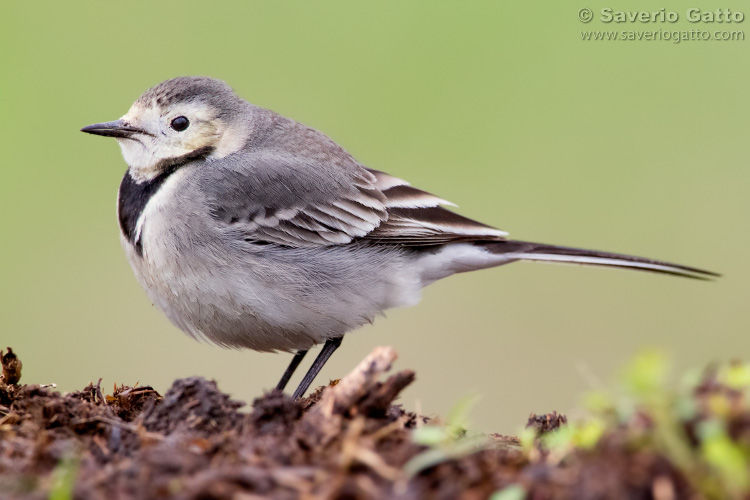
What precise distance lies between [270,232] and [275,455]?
3.63 metres

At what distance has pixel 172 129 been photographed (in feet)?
24.7

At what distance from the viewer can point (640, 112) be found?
52.6 feet

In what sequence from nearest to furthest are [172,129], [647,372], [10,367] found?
[647,372] < [10,367] < [172,129]

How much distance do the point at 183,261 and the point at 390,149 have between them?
28.2ft

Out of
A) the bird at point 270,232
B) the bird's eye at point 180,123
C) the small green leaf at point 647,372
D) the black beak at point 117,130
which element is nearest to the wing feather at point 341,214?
the bird at point 270,232

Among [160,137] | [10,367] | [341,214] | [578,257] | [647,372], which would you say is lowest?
[10,367]

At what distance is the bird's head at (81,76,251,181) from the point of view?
24.5 feet

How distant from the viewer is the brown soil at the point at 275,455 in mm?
3158

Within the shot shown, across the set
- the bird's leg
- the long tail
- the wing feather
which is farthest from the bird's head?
the long tail

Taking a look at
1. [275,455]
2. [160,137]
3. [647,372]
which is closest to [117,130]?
[160,137]

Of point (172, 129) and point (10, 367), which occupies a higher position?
point (172, 129)

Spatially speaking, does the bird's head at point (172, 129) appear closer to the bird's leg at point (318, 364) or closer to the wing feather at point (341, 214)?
the wing feather at point (341, 214)

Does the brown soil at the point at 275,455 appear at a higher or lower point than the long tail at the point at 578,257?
lower

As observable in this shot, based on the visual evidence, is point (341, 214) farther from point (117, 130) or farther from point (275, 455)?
point (275, 455)
